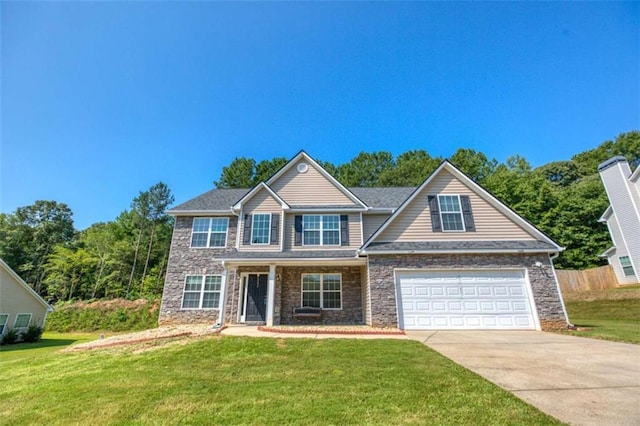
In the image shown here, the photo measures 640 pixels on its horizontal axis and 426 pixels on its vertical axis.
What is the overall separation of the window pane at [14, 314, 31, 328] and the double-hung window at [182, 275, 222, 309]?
1024 centimetres

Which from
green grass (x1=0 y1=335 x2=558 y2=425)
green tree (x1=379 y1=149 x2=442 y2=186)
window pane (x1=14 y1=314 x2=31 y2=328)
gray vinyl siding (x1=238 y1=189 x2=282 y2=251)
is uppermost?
green tree (x1=379 y1=149 x2=442 y2=186)

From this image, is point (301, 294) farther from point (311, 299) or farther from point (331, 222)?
point (331, 222)

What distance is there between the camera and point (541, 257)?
10875mm

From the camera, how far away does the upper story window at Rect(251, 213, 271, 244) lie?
45.9 ft

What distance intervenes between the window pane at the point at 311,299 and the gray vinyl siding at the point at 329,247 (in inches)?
86.3

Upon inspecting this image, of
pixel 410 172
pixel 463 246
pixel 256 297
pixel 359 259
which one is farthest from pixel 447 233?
pixel 410 172

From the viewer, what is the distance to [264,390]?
14.6 feet

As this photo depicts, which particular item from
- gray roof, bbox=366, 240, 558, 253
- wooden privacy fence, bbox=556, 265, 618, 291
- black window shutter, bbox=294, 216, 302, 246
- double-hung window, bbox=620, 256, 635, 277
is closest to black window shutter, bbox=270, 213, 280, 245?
black window shutter, bbox=294, 216, 302, 246

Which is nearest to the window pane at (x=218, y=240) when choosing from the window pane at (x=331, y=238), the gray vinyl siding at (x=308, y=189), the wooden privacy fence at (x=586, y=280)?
the gray vinyl siding at (x=308, y=189)

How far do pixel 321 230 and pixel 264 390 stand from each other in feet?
33.1

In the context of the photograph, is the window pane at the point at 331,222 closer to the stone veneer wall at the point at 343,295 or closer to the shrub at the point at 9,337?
the stone veneer wall at the point at 343,295

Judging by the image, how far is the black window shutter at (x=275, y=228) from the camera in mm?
13945

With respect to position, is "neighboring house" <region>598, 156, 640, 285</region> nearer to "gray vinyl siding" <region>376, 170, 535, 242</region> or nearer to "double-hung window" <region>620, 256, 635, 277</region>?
"double-hung window" <region>620, 256, 635, 277</region>

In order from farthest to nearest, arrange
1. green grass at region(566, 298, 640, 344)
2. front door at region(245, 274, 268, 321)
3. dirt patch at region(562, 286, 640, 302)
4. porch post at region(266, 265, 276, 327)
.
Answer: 1. dirt patch at region(562, 286, 640, 302)
2. front door at region(245, 274, 268, 321)
3. green grass at region(566, 298, 640, 344)
4. porch post at region(266, 265, 276, 327)
